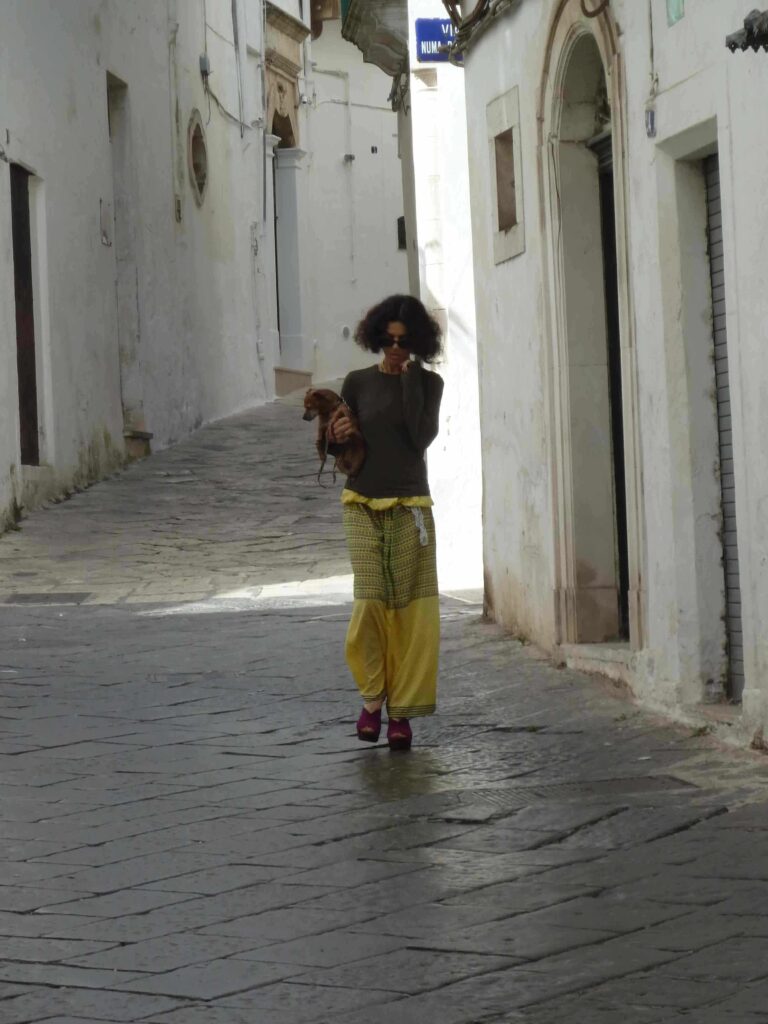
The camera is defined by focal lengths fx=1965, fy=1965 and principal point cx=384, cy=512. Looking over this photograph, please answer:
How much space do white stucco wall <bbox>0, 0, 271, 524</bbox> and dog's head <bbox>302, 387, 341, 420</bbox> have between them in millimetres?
9877

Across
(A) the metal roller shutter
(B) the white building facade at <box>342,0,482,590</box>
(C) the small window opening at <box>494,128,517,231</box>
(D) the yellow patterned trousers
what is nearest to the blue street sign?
(B) the white building facade at <box>342,0,482,590</box>

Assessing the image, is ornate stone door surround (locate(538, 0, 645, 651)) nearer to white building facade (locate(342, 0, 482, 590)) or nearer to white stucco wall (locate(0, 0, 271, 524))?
white building facade (locate(342, 0, 482, 590))

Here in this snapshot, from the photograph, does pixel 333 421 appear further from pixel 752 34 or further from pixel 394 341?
pixel 752 34

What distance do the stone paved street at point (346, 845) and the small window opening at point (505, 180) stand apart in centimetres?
233

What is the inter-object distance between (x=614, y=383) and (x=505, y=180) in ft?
5.54

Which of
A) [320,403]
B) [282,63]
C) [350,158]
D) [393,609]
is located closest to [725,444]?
[393,609]

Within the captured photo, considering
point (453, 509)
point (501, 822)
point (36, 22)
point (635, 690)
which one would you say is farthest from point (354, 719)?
point (36, 22)

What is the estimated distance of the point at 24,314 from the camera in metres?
18.2

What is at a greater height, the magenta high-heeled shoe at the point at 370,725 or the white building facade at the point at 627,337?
the white building facade at the point at 627,337

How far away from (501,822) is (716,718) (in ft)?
5.72

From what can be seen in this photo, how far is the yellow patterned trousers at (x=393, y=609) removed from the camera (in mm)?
7582

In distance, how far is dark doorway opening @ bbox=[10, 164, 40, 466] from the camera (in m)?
18.0

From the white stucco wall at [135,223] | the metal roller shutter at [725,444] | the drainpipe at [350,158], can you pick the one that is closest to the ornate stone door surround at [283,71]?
the white stucco wall at [135,223]

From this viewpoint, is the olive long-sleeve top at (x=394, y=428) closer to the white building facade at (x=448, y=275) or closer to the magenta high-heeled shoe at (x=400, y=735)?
the magenta high-heeled shoe at (x=400, y=735)
